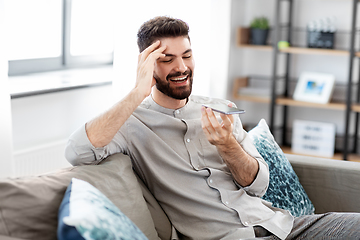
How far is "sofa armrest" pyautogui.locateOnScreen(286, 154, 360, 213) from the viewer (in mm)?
1938

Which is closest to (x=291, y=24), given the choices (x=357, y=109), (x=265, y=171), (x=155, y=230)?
(x=357, y=109)

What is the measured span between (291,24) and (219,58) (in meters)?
0.71

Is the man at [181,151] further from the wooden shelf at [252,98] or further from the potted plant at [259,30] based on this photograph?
the potted plant at [259,30]

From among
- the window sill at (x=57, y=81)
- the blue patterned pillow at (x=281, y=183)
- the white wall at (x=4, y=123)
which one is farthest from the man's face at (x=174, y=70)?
the window sill at (x=57, y=81)

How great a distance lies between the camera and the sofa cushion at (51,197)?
1142 mm

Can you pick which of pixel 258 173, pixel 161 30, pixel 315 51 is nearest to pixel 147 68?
pixel 161 30

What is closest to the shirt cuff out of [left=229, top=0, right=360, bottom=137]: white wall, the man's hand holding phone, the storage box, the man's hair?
the man's hand holding phone

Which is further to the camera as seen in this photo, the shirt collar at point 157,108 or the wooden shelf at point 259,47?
the wooden shelf at point 259,47

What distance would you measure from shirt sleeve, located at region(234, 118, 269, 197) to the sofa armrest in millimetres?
417

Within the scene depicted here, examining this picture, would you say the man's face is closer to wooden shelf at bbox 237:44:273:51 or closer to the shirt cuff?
the shirt cuff

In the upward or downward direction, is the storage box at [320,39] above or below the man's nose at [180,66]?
above

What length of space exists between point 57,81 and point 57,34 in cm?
48

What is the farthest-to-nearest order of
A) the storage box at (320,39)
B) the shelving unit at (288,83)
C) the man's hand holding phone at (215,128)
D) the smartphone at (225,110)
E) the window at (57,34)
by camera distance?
the storage box at (320,39) < the shelving unit at (288,83) < the window at (57,34) < the man's hand holding phone at (215,128) < the smartphone at (225,110)

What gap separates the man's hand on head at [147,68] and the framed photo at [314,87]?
237cm
